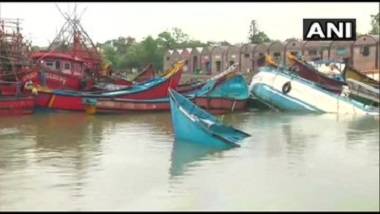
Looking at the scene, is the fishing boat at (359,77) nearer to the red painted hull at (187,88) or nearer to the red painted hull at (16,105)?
the red painted hull at (187,88)

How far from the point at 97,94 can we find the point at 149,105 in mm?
2061

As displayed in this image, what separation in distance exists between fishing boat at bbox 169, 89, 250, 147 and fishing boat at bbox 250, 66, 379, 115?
284 inches

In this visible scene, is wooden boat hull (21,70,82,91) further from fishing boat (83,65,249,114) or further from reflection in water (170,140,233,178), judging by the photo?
reflection in water (170,140,233,178)

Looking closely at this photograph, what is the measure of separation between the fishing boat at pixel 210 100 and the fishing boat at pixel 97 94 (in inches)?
11.5

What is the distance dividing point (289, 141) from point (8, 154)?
6588mm

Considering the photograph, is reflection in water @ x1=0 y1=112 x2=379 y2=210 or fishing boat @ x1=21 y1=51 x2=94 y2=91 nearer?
reflection in water @ x1=0 y1=112 x2=379 y2=210

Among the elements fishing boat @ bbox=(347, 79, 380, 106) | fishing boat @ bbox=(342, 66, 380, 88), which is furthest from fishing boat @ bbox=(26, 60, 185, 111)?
fishing boat @ bbox=(342, 66, 380, 88)

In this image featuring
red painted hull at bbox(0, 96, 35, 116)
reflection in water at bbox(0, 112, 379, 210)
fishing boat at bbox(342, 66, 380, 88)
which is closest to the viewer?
reflection in water at bbox(0, 112, 379, 210)

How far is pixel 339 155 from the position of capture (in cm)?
1165

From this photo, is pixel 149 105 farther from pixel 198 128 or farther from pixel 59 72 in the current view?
pixel 198 128

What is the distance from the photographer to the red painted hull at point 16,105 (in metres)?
21.2

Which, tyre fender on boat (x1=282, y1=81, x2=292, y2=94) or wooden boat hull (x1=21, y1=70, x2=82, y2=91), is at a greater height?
wooden boat hull (x1=21, y1=70, x2=82, y2=91)

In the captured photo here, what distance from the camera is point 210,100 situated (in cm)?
2312

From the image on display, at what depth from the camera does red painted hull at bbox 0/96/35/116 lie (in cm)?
2116
